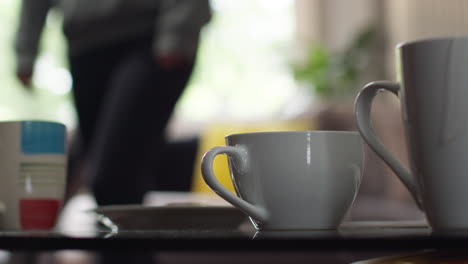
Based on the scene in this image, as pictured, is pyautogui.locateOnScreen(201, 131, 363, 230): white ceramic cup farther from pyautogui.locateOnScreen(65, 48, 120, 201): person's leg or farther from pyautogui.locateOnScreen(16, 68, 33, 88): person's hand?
pyautogui.locateOnScreen(16, 68, 33, 88): person's hand

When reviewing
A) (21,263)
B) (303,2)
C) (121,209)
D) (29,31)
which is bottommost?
(21,263)

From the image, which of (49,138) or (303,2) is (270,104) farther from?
(49,138)

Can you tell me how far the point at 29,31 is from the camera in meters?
1.72

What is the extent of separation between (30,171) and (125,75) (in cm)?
87

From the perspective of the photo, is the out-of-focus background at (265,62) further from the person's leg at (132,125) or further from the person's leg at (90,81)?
the person's leg at (132,125)

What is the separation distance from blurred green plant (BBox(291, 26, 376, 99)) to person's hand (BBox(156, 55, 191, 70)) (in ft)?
10.8

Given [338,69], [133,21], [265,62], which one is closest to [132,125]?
[133,21]

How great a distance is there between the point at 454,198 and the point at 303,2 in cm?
482

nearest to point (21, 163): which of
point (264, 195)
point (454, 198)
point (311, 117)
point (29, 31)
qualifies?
point (264, 195)

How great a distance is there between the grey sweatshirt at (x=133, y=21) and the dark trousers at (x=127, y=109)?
0.03 metres

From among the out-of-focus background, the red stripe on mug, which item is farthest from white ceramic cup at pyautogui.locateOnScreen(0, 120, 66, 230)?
the out-of-focus background

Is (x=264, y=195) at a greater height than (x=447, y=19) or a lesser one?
lesser

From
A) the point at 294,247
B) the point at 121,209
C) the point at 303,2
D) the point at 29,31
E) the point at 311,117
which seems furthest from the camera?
the point at 303,2

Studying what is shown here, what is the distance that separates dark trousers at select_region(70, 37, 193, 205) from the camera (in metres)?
1.39
